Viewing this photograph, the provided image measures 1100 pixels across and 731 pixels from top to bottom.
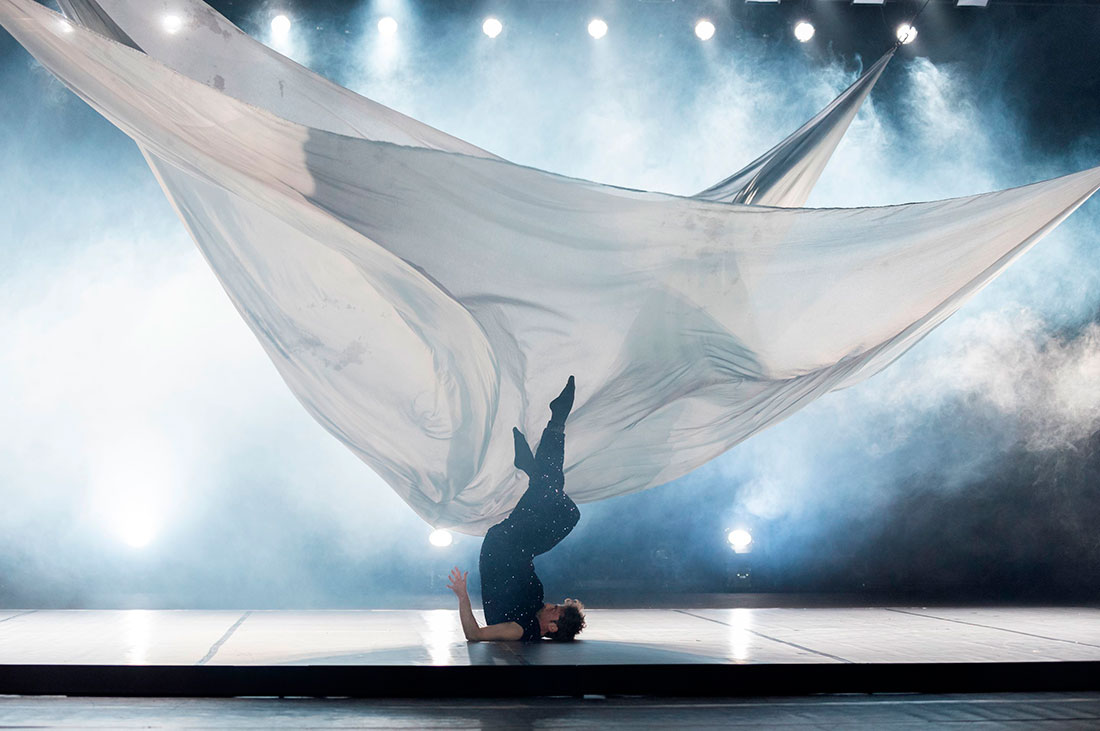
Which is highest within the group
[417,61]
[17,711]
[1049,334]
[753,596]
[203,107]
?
[417,61]

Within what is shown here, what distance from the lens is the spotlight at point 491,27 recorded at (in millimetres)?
5980

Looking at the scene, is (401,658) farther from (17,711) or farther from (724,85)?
(724,85)

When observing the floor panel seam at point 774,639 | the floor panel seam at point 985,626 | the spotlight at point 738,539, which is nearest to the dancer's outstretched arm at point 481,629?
the floor panel seam at point 774,639

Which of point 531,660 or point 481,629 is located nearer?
point 531,660

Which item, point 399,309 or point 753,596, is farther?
point 753,596

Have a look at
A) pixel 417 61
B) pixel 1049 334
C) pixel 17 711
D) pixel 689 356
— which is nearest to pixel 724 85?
pixel 417 61

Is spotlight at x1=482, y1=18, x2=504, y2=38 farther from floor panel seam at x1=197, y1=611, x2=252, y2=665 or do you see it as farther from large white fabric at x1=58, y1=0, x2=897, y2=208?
floor panel seam at x1=197, y1=611, x2=252, y2=665

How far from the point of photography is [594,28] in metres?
6.06

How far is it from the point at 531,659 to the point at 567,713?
1.62 feet

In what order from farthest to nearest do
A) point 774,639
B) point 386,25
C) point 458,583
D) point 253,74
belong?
1. point 386,25
2. point 774,639
3. point 458,583
4. point 253,74

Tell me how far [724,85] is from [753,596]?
3122mm

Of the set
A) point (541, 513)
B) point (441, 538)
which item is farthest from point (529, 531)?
point (441, 538)

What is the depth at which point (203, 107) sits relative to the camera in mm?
2939

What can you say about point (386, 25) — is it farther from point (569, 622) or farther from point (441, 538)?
Result: point (569, 622)
